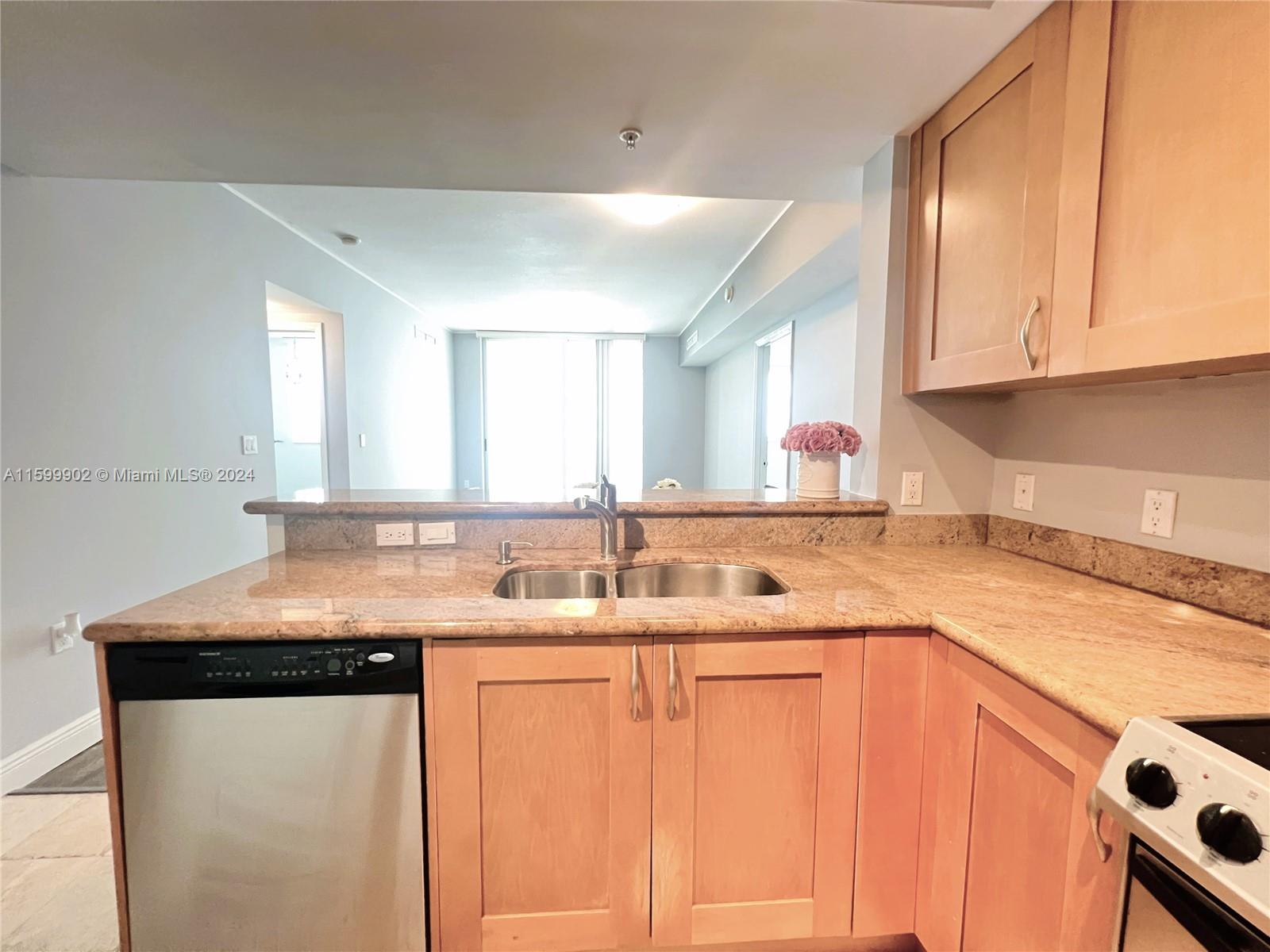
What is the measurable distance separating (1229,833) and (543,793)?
39.4 inches

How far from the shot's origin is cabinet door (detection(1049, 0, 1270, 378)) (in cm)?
78

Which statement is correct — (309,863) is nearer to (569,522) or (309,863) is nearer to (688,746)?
(688,746)

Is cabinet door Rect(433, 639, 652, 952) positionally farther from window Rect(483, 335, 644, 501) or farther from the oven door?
window Rect(483, 335, 644, 501)

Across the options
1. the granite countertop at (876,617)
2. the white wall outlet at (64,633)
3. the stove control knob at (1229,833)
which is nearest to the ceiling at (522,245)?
the granite countertop at (876,617)

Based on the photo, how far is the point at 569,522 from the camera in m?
1.65

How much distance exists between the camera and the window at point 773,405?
4.10 meters

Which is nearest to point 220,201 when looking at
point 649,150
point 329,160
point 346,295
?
point 346,295

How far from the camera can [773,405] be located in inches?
177

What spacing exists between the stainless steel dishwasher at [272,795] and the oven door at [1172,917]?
3.66 ft

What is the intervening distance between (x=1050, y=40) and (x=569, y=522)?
1.60 m

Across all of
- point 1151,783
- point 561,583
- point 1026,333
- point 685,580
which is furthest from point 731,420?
point 1151,783

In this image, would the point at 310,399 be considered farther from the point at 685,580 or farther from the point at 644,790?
the point at 644,790

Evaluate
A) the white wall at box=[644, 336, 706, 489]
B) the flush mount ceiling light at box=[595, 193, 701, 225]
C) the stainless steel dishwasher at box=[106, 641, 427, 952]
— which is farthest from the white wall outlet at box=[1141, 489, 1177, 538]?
the white wall at box=[644, 336, 706, 489]

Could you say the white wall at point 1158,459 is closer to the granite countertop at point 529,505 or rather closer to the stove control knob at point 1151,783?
the granite countertop at point 529,505
